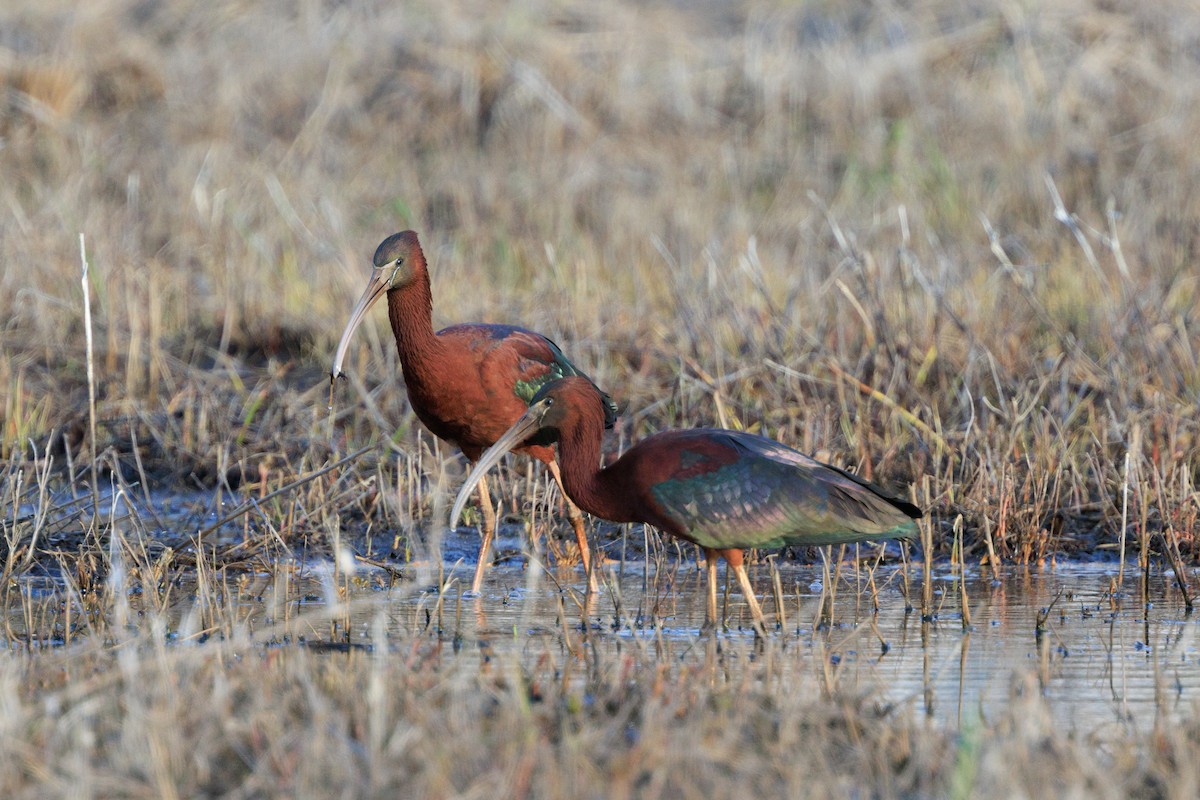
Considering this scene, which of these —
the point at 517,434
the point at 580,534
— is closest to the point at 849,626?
the point at 517,434

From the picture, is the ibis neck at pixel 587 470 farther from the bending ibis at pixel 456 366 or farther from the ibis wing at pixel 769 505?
the bending ibis at pixel 456 366

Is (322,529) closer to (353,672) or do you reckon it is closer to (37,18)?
(353,672)

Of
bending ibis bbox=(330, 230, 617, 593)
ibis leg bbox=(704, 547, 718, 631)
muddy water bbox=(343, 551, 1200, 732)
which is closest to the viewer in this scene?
muddy water bbox=(343, 551, 1200, 732)

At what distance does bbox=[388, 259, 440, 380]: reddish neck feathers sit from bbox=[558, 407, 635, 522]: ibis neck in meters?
0.93

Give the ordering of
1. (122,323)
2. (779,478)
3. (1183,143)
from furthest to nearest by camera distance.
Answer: (1183,143) → (122,323) → (779,478)

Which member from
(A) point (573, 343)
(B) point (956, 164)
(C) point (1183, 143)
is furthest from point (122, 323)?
(C) point (1183, 143)

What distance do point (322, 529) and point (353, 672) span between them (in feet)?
8.10

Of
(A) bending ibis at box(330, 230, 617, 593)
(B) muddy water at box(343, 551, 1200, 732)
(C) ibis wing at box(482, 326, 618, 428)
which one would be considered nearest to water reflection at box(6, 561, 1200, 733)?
(B) muddy water at box(343, 551, 1200, 732)

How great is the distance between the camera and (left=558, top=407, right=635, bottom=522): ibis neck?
5.32 meters

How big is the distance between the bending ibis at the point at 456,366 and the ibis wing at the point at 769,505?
0.90 metres

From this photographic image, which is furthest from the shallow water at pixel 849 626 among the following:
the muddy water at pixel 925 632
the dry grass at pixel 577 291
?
the dry grass at pixel 577 291

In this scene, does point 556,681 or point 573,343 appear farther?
point 573,343

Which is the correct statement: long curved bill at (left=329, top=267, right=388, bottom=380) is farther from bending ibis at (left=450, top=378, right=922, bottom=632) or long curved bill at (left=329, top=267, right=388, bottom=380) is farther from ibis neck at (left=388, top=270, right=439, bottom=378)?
bending ibis at (left=450, top=378, right=922, bottom=632)

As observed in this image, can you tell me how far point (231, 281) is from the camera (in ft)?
30.2
